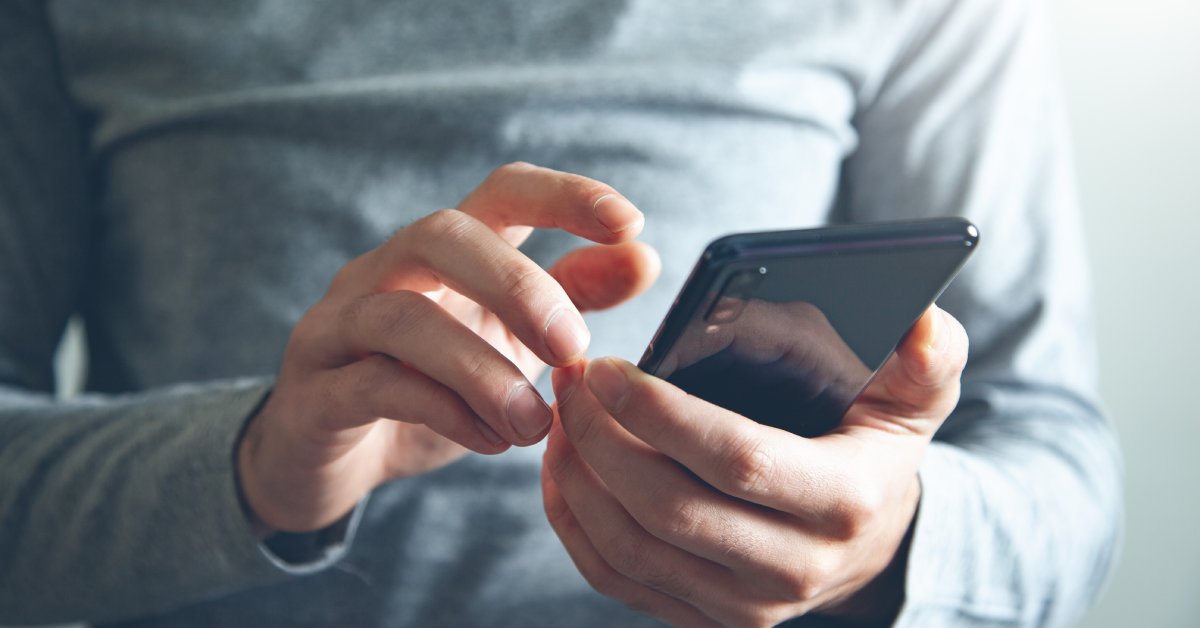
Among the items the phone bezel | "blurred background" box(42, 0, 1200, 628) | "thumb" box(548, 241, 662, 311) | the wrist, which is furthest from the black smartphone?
"blurred background" box(42, 0, 1200, 628)

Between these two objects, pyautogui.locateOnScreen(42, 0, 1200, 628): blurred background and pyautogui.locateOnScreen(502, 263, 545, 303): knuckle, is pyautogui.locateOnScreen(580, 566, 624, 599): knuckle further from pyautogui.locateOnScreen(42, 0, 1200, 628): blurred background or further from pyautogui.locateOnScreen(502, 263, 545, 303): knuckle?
pyautogui.locateOnScreen(42, 0, 1200, 628): blurred background

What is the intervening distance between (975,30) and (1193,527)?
23.0 inches

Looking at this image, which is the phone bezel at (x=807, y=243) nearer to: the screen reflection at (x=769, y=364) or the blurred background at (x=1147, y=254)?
the screen reflection at (x=769, y=364)

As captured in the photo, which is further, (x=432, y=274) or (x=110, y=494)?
(x=110, y=494)

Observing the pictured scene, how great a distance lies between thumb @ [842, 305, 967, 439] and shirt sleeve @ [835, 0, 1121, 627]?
6 centimetres

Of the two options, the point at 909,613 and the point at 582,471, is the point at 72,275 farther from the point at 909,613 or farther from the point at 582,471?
the point at 909,613

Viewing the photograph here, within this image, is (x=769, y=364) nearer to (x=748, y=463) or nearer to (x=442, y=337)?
(x=748, y=463)

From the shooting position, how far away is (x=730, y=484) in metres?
0.36

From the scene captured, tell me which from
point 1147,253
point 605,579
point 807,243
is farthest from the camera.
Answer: point 1147,253

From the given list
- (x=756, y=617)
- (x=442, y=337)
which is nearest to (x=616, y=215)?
(x=442, y=337)

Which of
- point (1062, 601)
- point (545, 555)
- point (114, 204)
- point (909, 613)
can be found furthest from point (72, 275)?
point (1062, 601)

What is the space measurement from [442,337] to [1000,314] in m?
0.48

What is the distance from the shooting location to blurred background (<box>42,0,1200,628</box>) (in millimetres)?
823

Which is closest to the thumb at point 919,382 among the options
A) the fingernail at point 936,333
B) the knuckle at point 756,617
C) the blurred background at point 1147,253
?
the fingernail at point 936,333
